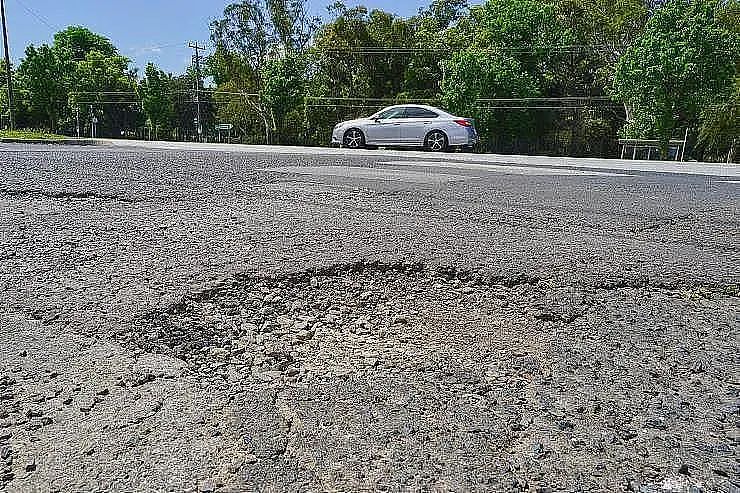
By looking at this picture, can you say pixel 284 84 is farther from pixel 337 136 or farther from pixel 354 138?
pixel 354 138

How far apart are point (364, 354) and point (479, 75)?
133 ft

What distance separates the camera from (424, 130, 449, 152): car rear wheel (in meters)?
16.2

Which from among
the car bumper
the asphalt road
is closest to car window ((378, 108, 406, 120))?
the car bumper

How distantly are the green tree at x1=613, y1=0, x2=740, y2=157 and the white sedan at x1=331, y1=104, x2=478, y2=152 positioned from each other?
22665 mm

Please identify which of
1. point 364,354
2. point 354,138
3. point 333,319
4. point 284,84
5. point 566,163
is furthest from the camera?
point 284,84

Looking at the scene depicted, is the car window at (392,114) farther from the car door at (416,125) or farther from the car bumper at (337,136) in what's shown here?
the car bumper at (337,136)

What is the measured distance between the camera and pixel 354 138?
17.4 metres

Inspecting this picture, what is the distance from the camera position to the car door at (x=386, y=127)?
54.6ft

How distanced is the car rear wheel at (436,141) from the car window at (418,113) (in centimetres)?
52

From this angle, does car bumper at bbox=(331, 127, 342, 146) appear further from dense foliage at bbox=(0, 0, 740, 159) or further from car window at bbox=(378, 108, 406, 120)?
dense foliage at bbox=(0, 0, 740, 159)

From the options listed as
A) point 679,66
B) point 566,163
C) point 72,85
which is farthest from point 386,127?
point 72,85

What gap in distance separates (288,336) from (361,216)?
8.68 feet

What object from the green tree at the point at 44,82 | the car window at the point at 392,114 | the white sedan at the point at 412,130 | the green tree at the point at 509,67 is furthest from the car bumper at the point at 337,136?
the green tree at the point at 44,82

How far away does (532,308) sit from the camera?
2783 millimetres
